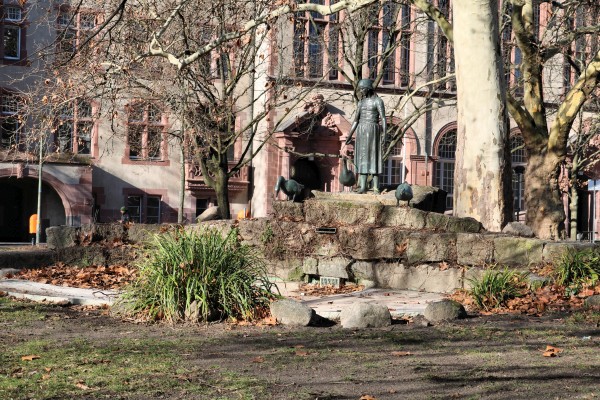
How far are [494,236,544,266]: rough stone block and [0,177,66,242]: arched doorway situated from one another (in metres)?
26.8

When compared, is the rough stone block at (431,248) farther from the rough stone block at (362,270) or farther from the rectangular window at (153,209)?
the rectangular window at (153,209)

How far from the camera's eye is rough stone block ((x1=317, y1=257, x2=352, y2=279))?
14.6m

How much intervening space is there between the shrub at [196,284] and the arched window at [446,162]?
3207 cm

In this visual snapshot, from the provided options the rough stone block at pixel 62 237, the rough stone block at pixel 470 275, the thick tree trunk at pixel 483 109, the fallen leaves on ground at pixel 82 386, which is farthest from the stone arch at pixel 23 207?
the fallen leaves on ground at pixel 82 386

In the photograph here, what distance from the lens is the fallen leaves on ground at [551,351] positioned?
25.4 feet

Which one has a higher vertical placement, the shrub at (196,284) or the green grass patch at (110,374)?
the shrub at (196,284)

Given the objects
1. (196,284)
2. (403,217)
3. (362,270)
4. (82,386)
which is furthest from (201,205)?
(82,386)

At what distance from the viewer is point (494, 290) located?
1091cm

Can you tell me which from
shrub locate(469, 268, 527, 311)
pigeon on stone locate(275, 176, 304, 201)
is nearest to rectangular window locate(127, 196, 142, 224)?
pigeon on stone locate(275, 176, 304, 201)

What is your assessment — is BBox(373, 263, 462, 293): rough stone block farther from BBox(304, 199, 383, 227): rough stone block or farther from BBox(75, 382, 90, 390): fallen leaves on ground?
BBox(75, 382, 90, 390): fallen leaves on ground

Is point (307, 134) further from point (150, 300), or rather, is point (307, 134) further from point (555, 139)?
point (150, 300)

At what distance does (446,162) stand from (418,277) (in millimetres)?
28839

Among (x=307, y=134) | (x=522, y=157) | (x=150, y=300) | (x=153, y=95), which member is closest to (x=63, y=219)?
(x=307, y=134)

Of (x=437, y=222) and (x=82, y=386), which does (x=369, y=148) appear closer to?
(x=437, y=222)
